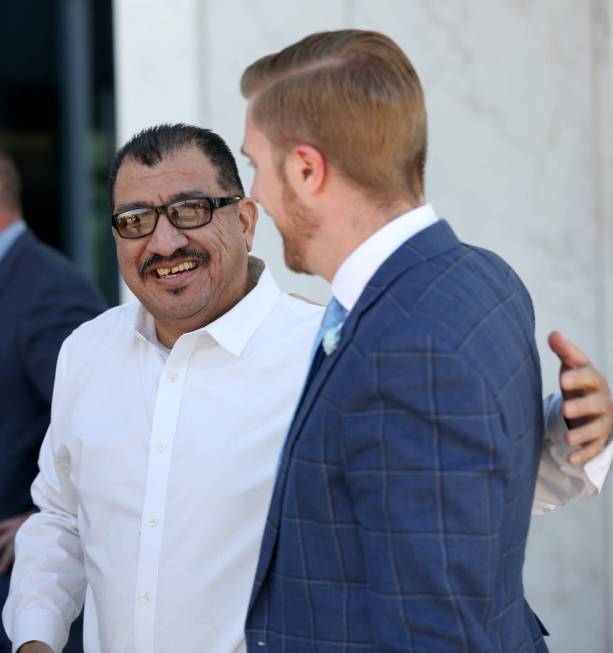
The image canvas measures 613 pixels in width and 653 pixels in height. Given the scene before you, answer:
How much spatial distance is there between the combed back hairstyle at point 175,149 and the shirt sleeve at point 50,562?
1.53 ft

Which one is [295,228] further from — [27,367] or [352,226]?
[27,367]

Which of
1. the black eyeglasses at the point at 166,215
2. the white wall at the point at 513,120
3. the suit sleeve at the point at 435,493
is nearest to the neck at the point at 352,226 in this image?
the suit sleeve at the point at 435,493

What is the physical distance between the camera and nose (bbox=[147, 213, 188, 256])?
2469 mm

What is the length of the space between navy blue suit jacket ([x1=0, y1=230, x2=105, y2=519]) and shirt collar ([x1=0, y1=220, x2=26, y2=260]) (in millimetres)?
249

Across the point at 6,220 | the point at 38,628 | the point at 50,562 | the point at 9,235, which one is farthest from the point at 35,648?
the point at 6,220

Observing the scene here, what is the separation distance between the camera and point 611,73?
4.23 meters

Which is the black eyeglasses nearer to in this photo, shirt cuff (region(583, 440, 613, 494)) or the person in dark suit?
shirt cuff (region(583, 440, 613, 494))

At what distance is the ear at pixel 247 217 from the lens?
8.65ft

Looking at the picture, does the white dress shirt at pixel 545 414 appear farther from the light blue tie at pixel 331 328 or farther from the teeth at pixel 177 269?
the teeth at pixel 177 269

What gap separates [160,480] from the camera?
2359mm

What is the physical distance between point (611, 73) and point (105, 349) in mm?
2436

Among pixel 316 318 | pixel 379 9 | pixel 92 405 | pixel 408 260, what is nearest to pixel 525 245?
pixel 379 9

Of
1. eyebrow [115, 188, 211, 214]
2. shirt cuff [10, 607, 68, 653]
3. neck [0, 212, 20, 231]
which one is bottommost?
shirt cuff [10, 607, 68, 653]

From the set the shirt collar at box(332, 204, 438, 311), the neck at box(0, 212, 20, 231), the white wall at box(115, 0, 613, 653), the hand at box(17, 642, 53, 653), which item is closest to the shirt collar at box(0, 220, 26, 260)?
the neck at box(0, 212, 20, 231)
